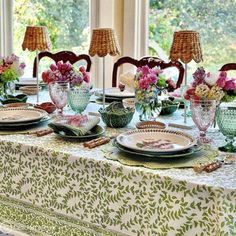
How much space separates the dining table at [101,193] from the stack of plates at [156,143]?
0.18 ft

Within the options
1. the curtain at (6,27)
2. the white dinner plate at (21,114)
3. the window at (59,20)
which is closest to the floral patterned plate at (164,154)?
the white dinner plate at (21,114)

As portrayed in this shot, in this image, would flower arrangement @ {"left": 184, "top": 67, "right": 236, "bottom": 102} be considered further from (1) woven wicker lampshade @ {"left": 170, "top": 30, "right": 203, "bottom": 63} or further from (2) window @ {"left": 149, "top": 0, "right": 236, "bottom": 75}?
(2) window @ {"left": 149, "top": 0, "right": 236, "bottom": 75}

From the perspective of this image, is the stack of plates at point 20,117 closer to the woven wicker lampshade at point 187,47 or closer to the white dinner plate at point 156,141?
the white dinner plate at point 156,141

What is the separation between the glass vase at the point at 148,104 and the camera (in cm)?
178

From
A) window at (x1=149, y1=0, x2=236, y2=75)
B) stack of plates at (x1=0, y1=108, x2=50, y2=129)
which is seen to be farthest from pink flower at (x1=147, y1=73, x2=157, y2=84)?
window at (x1=149, y1=0, x2=236, y2=75)

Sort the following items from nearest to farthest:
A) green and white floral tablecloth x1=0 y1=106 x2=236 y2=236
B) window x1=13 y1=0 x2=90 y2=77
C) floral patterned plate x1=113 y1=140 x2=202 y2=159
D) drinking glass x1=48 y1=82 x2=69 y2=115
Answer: green and white floral tablecloth x1=0 y1=106 x2=236 y2=236 → floral patterned plate x1=113 y1=140 x2=202 y2=159 → drinking glass x1=48 y1=82 x2=69 y2=115 → window x1=13 y1=0 x2=90 y2=77

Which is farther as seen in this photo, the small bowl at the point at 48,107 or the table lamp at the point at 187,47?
the small bowl at the point at 48,107

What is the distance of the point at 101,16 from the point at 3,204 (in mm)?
2163

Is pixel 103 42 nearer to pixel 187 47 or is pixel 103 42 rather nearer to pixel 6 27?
pixel 187 47

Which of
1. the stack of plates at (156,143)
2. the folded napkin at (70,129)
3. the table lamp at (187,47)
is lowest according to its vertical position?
the stack of plates at (156,143)

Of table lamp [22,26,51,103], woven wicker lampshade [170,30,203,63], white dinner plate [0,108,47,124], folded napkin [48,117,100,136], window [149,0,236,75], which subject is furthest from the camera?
window [149,0,236,75]

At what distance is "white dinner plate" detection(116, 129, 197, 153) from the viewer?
4.63ft

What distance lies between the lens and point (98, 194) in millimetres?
1372

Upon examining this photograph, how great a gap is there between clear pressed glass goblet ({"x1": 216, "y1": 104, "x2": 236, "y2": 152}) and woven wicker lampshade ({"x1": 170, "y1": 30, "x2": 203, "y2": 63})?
0.28m
